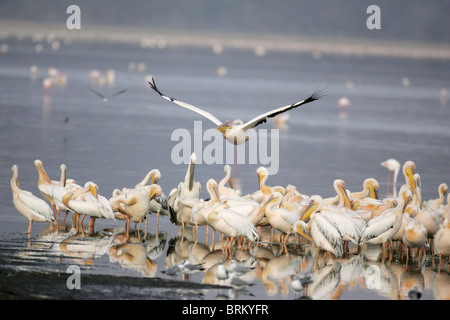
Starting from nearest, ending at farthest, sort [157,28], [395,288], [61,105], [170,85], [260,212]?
[395,288], [260,212], [61,105], [170,85], [157,28]

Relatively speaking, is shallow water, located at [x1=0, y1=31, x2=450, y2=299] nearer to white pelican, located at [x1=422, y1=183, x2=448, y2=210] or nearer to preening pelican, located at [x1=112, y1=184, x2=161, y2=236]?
preening pelican, located at [x1=112, y1=184, x2=161, y2=236]

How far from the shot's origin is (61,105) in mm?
23125

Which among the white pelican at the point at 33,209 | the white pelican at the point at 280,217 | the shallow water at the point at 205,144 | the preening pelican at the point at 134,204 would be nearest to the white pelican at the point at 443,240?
the shallow water at the point at 205,144

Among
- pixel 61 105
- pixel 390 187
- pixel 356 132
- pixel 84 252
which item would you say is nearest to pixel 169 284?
pixel 84 252

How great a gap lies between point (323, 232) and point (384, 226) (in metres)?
0.62

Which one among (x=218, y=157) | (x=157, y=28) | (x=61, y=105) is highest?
(x=157, y=28)

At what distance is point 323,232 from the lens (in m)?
8.45

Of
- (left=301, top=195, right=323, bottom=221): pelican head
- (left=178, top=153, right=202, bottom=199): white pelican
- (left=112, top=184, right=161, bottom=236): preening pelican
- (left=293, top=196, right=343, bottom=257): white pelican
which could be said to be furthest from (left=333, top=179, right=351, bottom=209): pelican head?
(left=112, top=184, right=161, bottom=236): preening pelican

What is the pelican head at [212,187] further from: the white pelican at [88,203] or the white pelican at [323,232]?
the white pelican at [88,203]

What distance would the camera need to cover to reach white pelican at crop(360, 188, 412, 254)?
8531 mm

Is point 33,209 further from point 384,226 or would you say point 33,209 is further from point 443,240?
point 443,240
